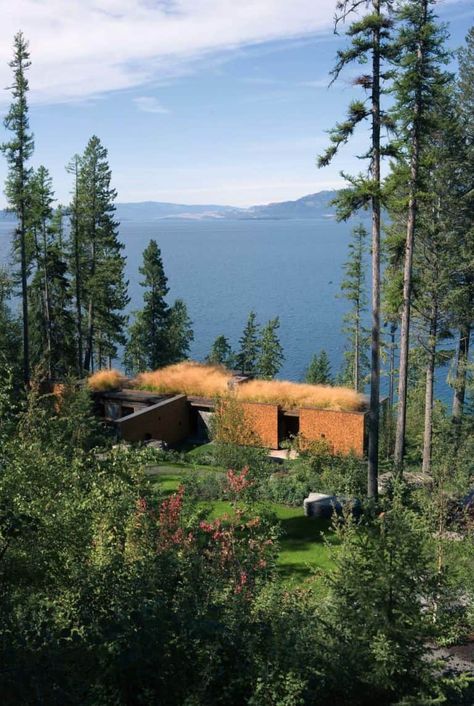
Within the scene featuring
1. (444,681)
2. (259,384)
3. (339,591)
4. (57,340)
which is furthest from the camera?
(57,340)

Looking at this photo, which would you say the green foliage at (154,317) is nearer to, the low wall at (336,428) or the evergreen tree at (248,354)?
the evergreen tree at (248,354)

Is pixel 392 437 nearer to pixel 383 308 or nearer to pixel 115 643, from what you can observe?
pixel 383 308

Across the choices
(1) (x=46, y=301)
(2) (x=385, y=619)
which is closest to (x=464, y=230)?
(2) (x=385, y=619)

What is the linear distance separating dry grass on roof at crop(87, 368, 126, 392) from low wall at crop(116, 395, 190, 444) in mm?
3496

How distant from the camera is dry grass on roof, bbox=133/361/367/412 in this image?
2670 centimetres

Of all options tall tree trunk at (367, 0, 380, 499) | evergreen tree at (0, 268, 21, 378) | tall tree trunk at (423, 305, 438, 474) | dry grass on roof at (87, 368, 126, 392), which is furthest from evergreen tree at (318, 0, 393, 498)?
evergreen tree at (0, 268, 21, 378)

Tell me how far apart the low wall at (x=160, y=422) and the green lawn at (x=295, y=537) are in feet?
14.5

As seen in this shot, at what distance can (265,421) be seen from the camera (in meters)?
27.2

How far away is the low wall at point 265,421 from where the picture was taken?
2708cm

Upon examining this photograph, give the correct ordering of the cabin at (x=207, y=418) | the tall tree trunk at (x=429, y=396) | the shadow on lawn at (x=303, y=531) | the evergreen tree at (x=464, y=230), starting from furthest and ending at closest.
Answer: the cabin at (x=207, y=418) → the evergreen tree at (x=464, y=230) → the tall tree trunk at (x=429, y=396) → the shadow on lawn at (x=303, y=531)

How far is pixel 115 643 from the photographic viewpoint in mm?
6020

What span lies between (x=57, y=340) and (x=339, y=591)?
33.1 metres

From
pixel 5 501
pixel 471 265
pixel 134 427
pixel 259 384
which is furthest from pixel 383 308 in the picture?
pixel 5 501

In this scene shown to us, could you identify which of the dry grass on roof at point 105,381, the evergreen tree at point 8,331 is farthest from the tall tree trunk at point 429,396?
the evergreen tree at point 8,331
